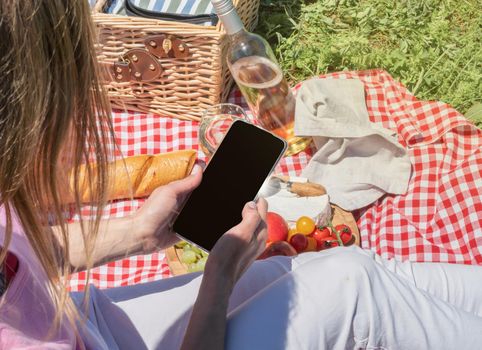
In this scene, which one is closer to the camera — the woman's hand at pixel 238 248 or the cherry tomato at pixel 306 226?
the woman's hand at pixel 238 248

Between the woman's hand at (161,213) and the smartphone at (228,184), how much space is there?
17 mm

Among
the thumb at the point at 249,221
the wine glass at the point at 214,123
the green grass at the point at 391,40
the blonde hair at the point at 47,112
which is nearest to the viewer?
the blonde hair at the point at 47,112

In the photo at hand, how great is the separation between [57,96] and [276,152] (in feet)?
2.32

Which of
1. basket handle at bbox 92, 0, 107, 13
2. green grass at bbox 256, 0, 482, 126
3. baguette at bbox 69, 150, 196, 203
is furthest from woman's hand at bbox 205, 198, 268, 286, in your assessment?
green grass at bbox 256, 0, 482, 126

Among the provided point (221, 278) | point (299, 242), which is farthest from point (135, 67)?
point (221, 278)

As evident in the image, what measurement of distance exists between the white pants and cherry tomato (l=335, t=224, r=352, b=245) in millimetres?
275

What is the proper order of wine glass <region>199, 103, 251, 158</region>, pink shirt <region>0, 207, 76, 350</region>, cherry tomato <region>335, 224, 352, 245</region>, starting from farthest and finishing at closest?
wine glass <region>199, 103, 251, 158</region>, cherry tomato <region>335, 224, 352, 245</region>, pink shirt <region>0, 207, 76, 350</region>

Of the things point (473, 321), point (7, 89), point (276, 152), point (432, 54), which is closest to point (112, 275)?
point (276, 152)

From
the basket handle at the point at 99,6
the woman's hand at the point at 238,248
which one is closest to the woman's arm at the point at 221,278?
the woman's hand at the point at 238,248

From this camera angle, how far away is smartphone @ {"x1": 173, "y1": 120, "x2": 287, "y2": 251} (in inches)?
48.6

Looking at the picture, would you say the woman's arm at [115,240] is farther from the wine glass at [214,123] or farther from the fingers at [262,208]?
the wine glass at [214,123]

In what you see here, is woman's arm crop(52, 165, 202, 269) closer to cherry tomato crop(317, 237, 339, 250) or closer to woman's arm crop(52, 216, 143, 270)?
woman's arm crop(52, 216, 143, 270)

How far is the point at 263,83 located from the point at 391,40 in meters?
0.78

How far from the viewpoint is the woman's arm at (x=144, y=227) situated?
119 cm
